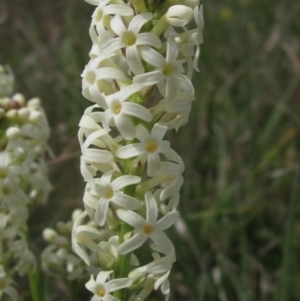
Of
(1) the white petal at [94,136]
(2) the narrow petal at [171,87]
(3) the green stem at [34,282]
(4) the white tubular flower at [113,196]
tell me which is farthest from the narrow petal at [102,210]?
(3) the green stem at [34,282]

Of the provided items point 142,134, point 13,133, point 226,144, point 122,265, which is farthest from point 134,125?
point 226,144

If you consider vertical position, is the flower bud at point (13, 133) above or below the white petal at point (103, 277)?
above

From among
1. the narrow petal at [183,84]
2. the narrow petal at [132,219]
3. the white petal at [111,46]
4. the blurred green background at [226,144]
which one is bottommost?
the blurred green background at [226,144]

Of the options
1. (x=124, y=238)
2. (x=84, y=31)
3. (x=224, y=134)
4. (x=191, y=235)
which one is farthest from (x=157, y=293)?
(x=84, y=31)

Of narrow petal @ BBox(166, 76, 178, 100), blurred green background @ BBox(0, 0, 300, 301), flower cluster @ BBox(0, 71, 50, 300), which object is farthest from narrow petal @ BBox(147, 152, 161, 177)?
blurred green background @ BBox(0, 0, 300, 301)

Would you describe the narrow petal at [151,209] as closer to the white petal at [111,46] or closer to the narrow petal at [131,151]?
the narrow petal at [131,151]

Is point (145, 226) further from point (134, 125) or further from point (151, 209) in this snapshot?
point (134, 125)

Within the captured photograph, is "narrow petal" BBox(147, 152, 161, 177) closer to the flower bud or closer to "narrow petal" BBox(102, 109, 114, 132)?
A: "narrow petal" BBox(102, 109, 114, 132)

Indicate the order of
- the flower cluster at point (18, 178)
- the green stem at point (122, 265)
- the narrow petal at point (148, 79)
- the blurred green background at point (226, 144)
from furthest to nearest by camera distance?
the blurred green background at point (226, 144), the flower cluster at point (18, 178), the green stem at point (122, 265), the narrow petal at point (148, 79)

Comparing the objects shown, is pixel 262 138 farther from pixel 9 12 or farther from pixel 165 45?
pixel 9 12
